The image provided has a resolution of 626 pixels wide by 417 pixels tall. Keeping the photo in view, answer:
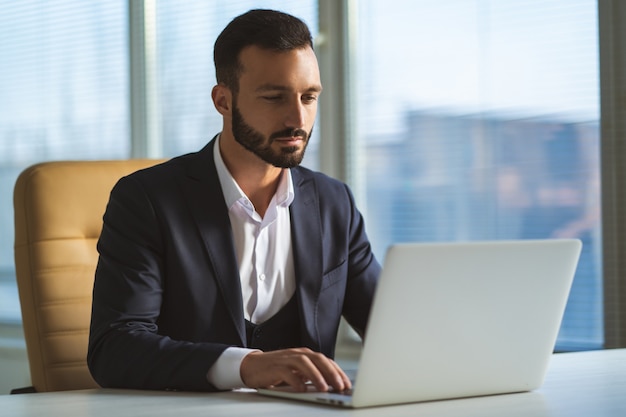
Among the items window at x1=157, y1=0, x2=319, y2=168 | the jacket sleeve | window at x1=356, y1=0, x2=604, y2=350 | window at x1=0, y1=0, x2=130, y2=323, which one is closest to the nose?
the jacket sleeve

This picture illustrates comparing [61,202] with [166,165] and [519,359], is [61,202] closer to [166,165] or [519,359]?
[166,165]

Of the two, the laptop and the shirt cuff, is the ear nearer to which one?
the shirt cuff

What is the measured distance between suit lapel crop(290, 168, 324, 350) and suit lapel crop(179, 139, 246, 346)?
14cm

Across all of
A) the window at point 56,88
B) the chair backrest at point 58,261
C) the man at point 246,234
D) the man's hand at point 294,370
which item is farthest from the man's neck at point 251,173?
the window at point 56,88

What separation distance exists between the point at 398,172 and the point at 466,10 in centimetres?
59

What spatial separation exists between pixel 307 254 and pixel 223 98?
0.38 metres

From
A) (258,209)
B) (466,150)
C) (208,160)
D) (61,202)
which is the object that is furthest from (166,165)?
(466,150)

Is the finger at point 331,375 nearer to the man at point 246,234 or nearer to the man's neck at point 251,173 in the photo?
the man at point 246,234

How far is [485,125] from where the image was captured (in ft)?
9.82

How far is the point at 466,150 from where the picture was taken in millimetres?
3041

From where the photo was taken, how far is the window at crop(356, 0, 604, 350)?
2754mm

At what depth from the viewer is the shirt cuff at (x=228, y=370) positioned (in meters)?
1.45

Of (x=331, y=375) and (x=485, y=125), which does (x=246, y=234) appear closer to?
(x=331, y=375)

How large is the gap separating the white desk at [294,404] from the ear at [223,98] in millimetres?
702
